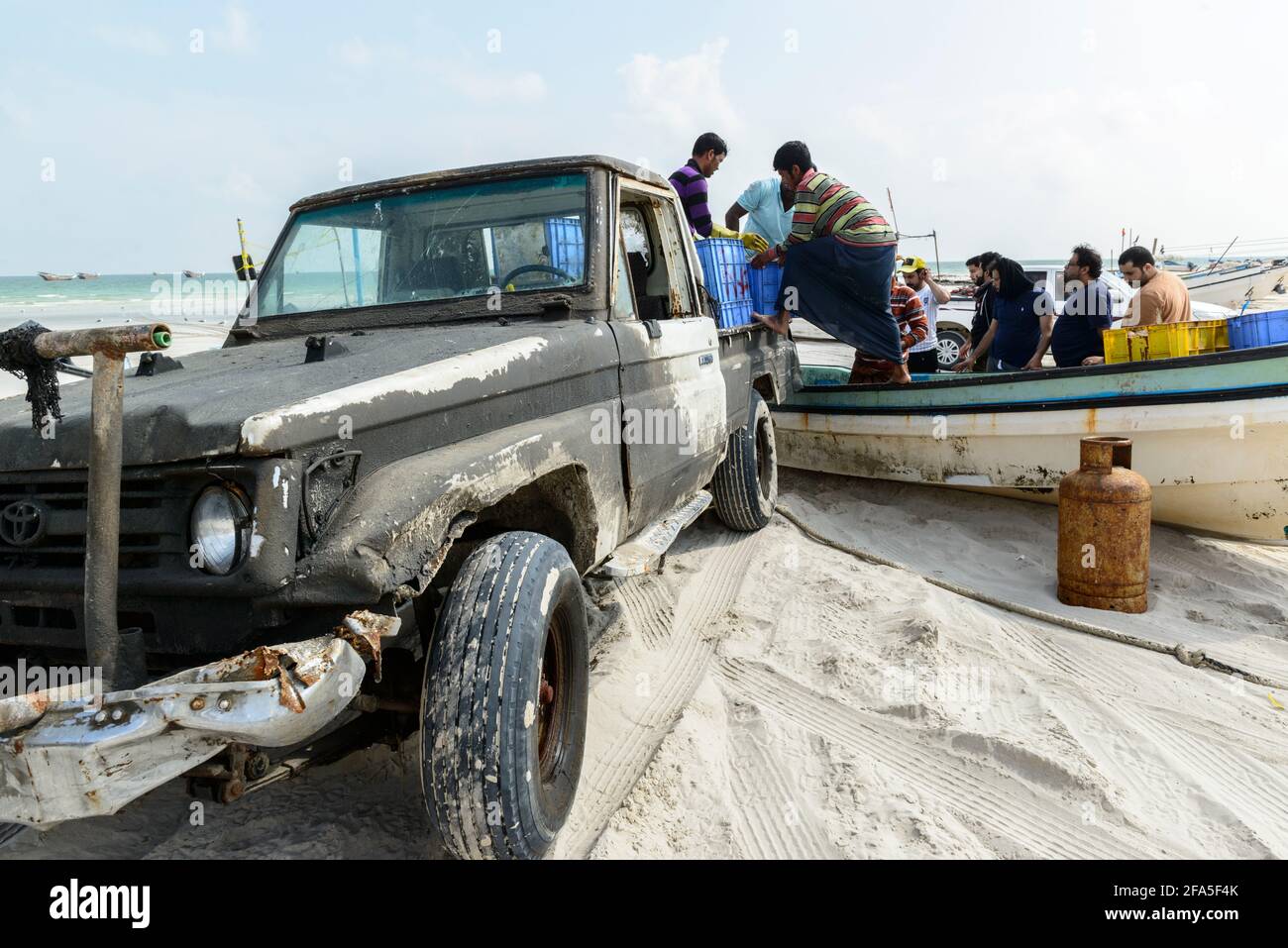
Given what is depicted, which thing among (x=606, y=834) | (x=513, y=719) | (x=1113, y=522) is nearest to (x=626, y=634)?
(x=606, y=834)

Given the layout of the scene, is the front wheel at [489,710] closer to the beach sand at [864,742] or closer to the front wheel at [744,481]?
the beach sand at [864,742]

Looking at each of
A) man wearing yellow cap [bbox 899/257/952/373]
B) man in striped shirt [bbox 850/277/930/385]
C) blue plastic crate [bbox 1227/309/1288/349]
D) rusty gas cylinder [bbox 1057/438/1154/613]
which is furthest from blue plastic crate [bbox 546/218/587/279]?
man wearing yellow cap [bbox 899/257/952/373]

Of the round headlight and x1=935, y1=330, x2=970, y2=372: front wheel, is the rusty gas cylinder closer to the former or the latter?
the round headlight

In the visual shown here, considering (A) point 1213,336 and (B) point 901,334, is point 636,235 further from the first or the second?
(A) point 1213,336

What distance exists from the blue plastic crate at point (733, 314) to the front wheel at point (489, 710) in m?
2.96

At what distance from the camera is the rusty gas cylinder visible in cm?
491

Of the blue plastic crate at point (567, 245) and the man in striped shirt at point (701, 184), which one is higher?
the man in striped shirt at point (701, 184)

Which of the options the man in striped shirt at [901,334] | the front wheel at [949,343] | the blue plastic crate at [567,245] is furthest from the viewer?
the front wheel at [949,343]

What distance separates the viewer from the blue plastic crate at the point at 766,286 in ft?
20.2

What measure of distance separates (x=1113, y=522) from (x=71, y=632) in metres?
4.78

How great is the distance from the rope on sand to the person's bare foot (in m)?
1.50

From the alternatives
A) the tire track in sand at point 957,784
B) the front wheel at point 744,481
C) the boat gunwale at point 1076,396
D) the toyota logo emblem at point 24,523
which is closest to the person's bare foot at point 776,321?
the front wheel at point 744,481

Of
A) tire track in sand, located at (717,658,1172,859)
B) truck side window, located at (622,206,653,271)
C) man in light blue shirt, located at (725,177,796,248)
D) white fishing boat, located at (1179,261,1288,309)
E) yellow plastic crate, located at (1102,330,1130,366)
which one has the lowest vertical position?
tire track in sand, located at (717,658,1172,859)
